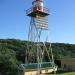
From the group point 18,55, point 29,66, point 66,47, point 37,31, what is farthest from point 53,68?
point 66,47

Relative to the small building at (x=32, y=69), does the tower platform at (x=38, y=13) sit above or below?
above

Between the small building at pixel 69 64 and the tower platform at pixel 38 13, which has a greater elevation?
the tower platform at pixel 38 13

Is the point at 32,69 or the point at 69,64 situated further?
the point at 69,64

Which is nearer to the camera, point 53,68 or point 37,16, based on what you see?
point 37,16

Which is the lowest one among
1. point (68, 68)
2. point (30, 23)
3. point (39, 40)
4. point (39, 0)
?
point (68, 68)

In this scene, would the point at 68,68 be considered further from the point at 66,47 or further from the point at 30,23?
the point at 66,47

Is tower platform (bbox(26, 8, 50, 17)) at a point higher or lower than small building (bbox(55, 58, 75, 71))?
higher

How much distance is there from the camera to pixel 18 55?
48.6 meters

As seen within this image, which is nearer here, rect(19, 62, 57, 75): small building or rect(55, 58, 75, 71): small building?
rect(19, 62, 57, 75): small building

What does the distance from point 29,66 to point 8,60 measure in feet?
19.8

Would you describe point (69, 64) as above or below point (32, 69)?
below

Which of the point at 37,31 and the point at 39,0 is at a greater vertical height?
the point at 39,0

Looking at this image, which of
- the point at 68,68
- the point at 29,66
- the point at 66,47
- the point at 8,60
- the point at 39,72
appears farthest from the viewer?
the point at 66,47

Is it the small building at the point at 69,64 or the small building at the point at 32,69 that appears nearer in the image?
the small building at the point at 32,69
